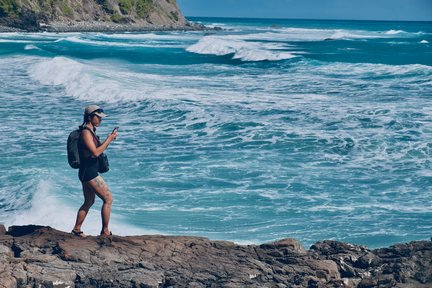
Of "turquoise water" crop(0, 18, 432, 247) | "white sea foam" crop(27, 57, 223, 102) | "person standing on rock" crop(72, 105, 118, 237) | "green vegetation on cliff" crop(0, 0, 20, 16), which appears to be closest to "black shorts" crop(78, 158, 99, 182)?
"person standing on rock" crop(72, 105, 118, 237)

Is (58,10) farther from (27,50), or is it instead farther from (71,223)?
(71,223)

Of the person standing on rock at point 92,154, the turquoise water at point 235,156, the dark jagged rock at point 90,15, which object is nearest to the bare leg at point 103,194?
the person standing on rock at point 92,154

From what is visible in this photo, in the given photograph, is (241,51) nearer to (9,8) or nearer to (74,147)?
(9,8)

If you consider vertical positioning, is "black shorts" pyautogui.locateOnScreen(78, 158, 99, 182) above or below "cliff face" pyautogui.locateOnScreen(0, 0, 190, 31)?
below

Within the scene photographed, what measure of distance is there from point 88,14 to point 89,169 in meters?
83.1

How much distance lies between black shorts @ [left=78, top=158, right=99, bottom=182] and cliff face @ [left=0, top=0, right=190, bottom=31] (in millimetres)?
69755

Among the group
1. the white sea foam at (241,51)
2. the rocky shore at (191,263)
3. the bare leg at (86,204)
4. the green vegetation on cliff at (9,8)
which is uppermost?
the green vegetation on cliff at (9,8)

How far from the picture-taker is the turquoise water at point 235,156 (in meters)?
10.4

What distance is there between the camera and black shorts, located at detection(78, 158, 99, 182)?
25.2ft

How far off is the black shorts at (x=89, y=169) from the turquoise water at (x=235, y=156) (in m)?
2.08

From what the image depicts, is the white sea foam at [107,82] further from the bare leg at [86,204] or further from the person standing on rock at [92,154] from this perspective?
the person standing on rock at [92,154]

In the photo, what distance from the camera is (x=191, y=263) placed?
7.14 meters

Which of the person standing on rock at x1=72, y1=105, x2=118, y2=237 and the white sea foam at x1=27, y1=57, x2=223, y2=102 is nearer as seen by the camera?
the person standing on rock at x1=72, y1=105, x2=118, y2=237

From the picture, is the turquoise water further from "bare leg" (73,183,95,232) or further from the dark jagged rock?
the dark jagged rock
